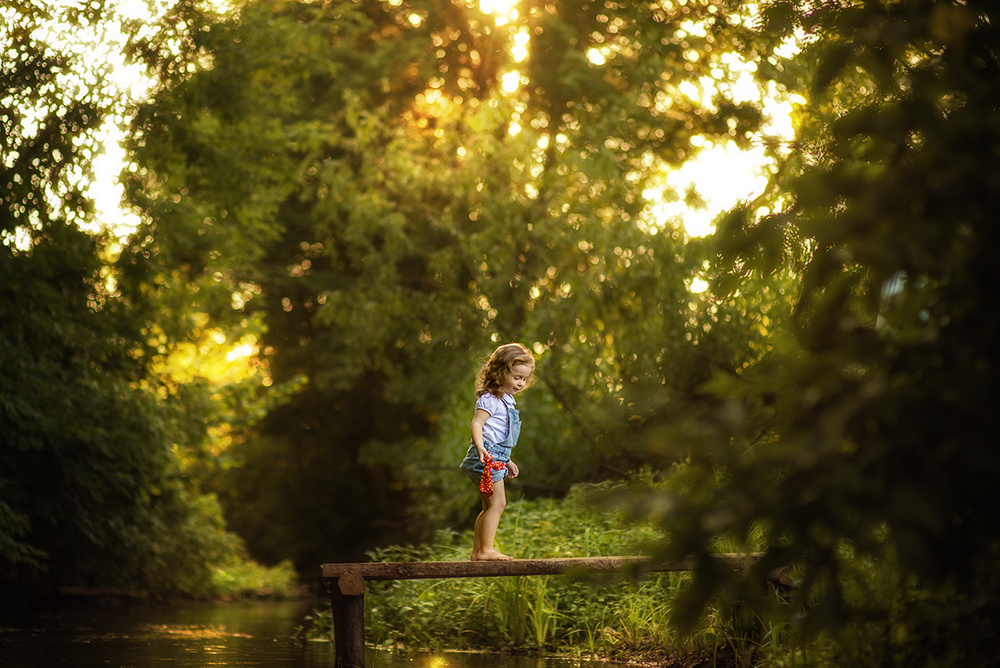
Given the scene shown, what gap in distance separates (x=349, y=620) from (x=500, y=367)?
6.62 feet

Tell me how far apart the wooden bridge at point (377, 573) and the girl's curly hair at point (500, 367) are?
4.91 ft

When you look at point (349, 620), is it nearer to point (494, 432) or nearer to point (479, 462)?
point (479, 462)

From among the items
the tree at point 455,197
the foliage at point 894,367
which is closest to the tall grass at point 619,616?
the foliage at point 894,367

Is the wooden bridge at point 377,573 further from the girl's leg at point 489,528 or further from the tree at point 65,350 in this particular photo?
the tree at point 65,350

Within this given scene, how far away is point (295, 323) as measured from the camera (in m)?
27.3

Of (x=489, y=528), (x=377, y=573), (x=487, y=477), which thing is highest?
(x=487, y=477)

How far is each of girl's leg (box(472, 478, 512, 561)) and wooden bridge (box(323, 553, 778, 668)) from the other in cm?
73

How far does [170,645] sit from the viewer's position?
871 centimetres

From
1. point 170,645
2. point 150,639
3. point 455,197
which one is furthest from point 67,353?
point 455,197

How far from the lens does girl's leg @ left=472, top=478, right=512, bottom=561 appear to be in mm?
7000

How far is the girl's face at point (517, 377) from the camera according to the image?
724cm

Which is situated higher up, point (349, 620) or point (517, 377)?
point (517, 377)

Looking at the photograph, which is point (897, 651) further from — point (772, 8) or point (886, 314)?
point (772, 8)

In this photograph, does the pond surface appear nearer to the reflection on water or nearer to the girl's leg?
the reflection on water
